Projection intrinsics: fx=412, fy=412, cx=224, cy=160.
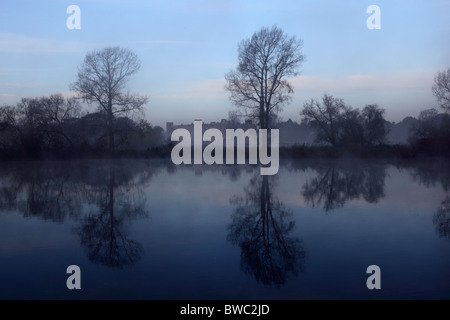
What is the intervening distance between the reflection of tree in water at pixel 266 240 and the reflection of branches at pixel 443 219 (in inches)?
89.9

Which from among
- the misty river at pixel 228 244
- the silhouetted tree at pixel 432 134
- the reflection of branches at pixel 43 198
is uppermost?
the silhouetted tree at pixel 432 134

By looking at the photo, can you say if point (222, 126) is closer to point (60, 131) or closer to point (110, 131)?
point (110, 131)

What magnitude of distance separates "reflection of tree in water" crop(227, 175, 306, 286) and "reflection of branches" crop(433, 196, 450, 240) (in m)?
2.28

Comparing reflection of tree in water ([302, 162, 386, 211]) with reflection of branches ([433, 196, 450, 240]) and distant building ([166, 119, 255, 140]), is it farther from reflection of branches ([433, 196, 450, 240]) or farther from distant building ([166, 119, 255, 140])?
distant building ([166, 119, 255, 140])

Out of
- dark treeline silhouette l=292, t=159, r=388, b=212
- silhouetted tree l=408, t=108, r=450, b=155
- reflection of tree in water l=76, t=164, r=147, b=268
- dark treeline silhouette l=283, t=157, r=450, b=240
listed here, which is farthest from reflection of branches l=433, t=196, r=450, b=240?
silhouetted tree l=408, t=108, r=450, b=155

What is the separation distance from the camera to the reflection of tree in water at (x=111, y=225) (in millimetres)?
5371

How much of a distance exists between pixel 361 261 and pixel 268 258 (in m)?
1.11

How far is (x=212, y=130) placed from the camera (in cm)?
2767

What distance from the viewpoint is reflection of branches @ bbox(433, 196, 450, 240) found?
6.35m

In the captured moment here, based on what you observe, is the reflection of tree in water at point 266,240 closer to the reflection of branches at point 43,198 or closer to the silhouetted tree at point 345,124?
the reflection of branches at point 43,198

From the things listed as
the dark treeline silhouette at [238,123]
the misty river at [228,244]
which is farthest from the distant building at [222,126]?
the misty river at [228,244]

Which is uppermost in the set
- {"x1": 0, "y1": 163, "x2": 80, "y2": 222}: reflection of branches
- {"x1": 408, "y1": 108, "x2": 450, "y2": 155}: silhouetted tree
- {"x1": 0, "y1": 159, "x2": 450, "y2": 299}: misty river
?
{"x1": 408, "y1": 108, "x2": 450, "y2": 155}: silhouetted tree

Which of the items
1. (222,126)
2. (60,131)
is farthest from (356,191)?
(60,131)
